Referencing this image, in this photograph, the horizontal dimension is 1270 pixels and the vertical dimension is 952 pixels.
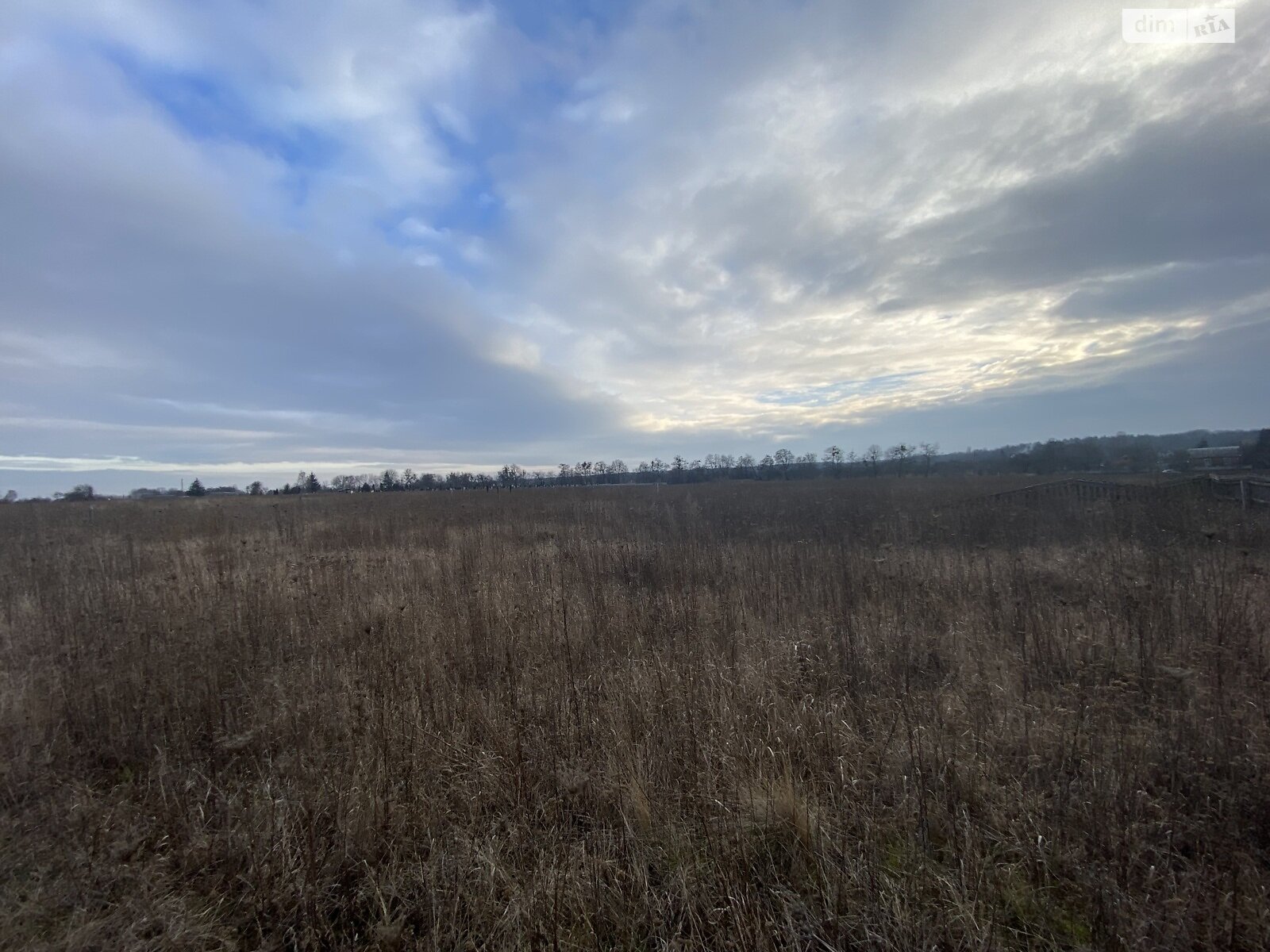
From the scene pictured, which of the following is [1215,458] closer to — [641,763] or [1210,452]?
[1210,452]

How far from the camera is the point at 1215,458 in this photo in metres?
19.3

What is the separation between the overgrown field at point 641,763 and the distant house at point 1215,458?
16063 mm

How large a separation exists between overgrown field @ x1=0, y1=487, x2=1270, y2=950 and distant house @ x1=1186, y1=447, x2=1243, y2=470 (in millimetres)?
16063

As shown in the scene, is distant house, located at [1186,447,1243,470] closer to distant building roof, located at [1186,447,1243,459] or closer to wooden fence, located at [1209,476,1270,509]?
distant building roof, located at [1186,447,1243,459]

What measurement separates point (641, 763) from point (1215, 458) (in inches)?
1044

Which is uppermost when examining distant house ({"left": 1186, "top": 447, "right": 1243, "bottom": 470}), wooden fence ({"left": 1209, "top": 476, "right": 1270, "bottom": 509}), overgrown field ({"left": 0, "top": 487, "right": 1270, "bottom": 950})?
distant house ({"left": 1186, "top": 447, "right": 1243, "bottom": 470})

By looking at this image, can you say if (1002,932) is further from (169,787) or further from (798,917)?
(169,787)

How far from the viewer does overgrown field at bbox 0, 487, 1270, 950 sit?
214cm

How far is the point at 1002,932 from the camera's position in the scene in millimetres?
2061

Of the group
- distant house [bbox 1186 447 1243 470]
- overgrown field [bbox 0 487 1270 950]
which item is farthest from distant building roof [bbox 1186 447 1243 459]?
overgrown field [bbox 0 487 1270 950]

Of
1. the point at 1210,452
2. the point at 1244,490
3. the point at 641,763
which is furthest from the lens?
the point at 1210,452

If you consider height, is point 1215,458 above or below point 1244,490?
above

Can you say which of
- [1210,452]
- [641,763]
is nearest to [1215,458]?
[1210,452]

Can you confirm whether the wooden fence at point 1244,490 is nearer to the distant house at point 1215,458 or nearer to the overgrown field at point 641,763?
the distant house at point 1215,458
